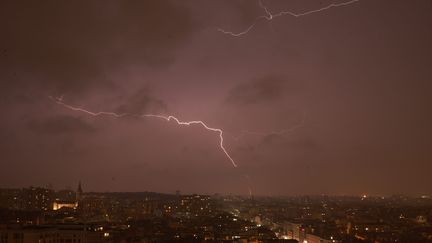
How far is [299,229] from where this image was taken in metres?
50.8

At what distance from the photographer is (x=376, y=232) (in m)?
47.8

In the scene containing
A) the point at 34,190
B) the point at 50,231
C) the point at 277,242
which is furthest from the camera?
the point at 34,190

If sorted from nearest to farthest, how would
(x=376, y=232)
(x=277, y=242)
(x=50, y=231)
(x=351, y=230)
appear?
1. (x=50, y=231)
2. (x=277, y=242)
3. (x=376, y=232)
4. (x=351, y=230)

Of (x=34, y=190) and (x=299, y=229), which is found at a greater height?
(x=34, y=190)

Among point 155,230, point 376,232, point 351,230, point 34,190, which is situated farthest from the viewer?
point 34,190

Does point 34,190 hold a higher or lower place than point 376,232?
higher

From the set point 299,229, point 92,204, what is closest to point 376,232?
point 299,229

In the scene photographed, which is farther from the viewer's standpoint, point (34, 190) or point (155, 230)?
point (34, 190)

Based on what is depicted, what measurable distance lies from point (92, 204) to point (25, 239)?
58.4 meters

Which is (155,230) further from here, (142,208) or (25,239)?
(142,208)

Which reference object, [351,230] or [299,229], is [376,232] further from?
[299,229]

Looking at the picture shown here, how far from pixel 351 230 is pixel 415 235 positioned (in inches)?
358

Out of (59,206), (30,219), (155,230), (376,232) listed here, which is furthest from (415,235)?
(59,206)

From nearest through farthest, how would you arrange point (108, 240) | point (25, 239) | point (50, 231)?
point (25, 239), point (50, 231), point (108, 240)
